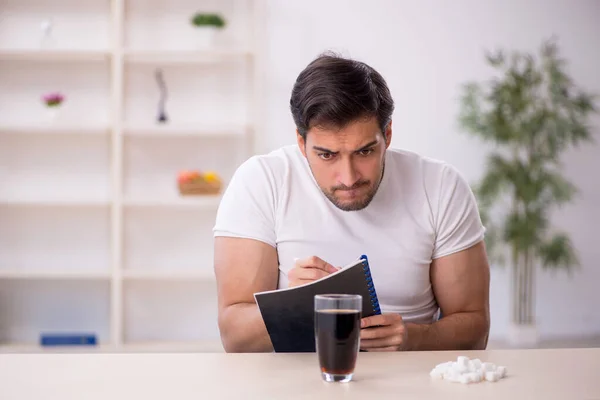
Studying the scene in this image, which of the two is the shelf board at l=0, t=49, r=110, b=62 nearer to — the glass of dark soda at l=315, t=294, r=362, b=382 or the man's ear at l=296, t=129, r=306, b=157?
the man's ear at l=296, t=129, r=306, b=157

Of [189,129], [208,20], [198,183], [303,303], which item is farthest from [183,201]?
[303,303]

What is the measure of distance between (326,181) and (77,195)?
3.22 m

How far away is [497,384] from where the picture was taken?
1.22 metres

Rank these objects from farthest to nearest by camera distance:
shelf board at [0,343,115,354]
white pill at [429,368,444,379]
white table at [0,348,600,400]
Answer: shelf board at [0,343,115,354] → white pill at [429,368,444,379] → white table at [0,348,600,400]

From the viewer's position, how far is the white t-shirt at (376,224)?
1.90 m

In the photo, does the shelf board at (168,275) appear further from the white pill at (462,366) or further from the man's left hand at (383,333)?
the white pill at (462,366)

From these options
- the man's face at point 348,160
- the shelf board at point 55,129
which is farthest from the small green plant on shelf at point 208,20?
the man's face at point 348,160

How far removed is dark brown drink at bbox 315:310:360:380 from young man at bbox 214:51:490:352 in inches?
21.9

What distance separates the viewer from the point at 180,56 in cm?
467

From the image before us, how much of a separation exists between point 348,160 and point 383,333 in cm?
44

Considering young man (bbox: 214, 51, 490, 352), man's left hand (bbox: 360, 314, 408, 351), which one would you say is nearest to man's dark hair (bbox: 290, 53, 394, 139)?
young man (bbox: 214, 51, 490, 352)

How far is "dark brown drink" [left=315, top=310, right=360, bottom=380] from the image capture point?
3.92ft

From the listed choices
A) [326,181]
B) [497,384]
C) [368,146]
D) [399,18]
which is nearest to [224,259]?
[326,181]

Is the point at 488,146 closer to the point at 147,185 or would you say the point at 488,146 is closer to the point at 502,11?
the point at 502,11
